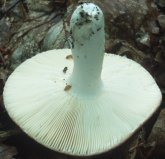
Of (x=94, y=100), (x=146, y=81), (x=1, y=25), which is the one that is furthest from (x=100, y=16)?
(x=1, y=25)

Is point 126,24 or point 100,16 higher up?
point 100,16

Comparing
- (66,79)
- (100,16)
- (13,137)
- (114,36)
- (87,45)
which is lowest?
(13,137)

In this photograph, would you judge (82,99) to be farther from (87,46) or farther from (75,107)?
(87,46)

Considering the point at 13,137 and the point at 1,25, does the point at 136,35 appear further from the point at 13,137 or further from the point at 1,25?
the point at 13,137

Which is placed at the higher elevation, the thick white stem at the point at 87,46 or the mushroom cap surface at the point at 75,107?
the thick white stem at the point at 87,46

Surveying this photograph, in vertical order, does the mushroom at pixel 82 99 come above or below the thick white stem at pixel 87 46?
below

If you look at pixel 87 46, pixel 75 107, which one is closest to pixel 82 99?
pixel 75 107

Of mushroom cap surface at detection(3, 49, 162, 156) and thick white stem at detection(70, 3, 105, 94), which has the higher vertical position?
thick white stem at detection(70, 3, 105, 94)
